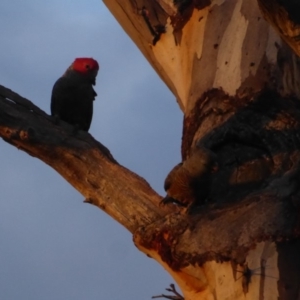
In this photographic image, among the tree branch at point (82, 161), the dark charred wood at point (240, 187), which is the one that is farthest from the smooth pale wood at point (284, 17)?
the tree branch at point (82, 161)

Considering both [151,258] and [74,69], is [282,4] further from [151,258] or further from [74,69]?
[74,69]

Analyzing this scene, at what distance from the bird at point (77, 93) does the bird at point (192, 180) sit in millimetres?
1783

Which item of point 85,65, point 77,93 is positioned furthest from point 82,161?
point 85,65

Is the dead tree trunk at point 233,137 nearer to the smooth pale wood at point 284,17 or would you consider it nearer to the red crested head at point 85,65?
the smooth pale wood at point 284,17

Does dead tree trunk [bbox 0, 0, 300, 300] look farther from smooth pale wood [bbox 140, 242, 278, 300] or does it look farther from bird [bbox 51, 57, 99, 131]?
bird [bbox 51, 57, 99, 131]

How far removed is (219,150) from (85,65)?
217cm

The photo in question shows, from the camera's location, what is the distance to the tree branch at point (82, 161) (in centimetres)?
255

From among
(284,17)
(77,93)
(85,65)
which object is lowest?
(284,17)

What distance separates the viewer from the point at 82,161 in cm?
276

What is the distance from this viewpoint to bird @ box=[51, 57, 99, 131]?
426cm

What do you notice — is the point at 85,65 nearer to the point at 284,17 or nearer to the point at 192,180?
the point at 192,180

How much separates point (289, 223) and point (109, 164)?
83 cm

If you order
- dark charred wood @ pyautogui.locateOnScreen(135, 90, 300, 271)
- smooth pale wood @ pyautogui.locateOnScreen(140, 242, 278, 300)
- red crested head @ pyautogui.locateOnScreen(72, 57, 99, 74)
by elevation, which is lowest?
smooth pale wood @ pyautogui.locateOnScreen(140, 242, 278, 300)

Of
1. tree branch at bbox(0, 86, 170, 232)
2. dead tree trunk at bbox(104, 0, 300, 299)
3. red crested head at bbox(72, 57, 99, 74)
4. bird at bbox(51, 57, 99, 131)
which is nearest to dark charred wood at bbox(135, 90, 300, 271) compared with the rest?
→ dead tree trunk at bbox(104, 0, 300, 299)
